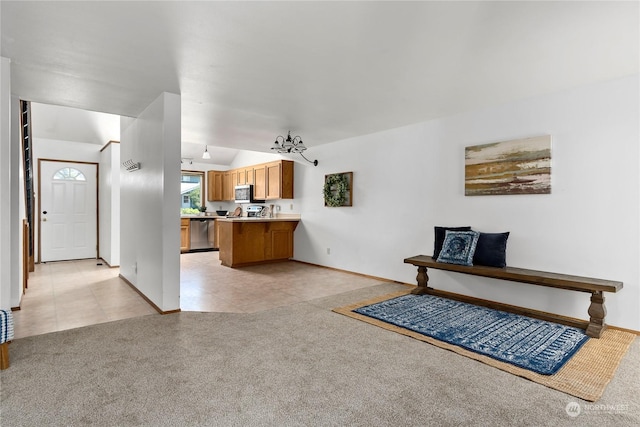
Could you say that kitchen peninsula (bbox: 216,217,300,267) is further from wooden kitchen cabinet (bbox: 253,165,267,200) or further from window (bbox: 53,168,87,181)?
window (bbox: 53,168,87,181)

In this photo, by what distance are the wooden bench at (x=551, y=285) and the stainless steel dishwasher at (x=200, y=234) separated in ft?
19.5

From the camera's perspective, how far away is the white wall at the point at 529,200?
303 centimetres

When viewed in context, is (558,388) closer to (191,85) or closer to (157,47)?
(157,47)

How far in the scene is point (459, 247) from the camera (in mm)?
3836

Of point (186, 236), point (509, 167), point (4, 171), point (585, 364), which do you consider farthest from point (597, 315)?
point (186, 236)

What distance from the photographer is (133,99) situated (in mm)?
3627

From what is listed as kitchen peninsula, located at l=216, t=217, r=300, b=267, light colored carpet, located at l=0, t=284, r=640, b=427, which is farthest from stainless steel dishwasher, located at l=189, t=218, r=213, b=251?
light colored carpet, located at l=0, t=284, r=640, b=427

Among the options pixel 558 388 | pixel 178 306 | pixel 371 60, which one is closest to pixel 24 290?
pixel 178 306

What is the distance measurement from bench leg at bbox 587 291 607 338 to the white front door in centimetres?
816

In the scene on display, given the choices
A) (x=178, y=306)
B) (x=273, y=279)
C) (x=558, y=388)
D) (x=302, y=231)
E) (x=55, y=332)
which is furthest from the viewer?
(x=302, y=231)

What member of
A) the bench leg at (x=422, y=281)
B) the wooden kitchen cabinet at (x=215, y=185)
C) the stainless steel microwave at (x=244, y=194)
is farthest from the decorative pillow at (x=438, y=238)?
the wooden kitchen cabinet at (x=215, y=185)

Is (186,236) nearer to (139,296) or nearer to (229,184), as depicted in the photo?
(229,184)

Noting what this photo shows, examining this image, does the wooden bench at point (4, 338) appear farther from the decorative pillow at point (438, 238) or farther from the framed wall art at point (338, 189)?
the framed wall art at point (338, 189)

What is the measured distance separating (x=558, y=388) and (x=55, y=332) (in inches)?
152
